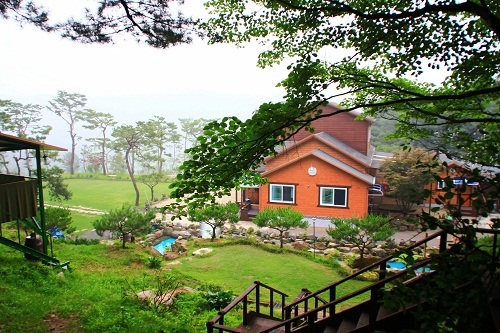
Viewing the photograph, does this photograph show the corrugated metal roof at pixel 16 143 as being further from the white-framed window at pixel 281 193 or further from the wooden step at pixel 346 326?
the white-framed window at pixel 281 193

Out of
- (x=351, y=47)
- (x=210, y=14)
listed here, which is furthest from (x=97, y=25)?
(x=351, y=47)

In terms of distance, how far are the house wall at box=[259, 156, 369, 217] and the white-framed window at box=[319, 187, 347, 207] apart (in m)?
0.19

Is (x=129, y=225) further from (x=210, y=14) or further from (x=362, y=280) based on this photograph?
(x=210, y=14)

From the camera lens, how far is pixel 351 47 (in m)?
3.79

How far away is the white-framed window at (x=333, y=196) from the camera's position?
15.7 m

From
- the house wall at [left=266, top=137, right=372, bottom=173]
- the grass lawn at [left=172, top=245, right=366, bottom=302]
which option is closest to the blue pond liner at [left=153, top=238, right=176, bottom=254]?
the grass lawn at [left=172, top=245, right=366, bottom=302]

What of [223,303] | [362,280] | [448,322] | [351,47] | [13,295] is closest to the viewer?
[448,322]

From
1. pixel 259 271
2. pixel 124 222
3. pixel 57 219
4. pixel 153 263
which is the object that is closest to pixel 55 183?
pixel 57 219

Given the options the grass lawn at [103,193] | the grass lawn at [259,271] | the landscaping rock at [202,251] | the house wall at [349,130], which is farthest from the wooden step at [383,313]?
the grass lawn at [103,193]

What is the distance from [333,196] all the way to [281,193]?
260 centimetres

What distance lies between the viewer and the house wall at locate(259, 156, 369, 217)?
609 inches

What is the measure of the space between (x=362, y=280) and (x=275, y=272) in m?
2.74

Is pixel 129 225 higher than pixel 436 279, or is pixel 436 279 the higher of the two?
pixel 436 279

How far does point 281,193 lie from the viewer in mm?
16656
